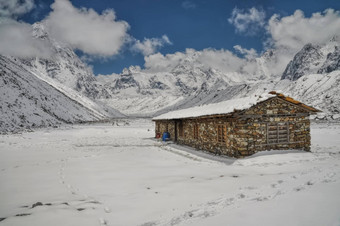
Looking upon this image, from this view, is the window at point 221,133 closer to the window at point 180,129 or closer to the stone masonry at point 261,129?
the stone masonry at point 261,129

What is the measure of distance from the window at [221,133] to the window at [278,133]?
2711 millimetres

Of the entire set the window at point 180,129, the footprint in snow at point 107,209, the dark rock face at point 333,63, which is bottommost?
the footprint in snow at point 107,209

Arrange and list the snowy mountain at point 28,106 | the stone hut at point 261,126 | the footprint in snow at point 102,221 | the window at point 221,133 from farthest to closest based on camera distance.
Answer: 1. the snowy mountain at point 28,106
2. the window at point 221,133
3. the stone hut at point 261,126
4. the footprint in snow at point 102,221

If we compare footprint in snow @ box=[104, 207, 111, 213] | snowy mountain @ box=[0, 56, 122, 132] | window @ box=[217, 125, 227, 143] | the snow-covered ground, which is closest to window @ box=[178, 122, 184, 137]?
window @ box=[217, 125, 227, 143]

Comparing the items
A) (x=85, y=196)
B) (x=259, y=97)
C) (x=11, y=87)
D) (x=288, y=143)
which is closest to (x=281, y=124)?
(x=288, y=143)

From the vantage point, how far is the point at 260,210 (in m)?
5.10

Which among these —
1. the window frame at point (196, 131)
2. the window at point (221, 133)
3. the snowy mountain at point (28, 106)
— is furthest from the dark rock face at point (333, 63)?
the window at point (221, 133)

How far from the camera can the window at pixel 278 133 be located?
1503 cm

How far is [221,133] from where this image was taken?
16203mm

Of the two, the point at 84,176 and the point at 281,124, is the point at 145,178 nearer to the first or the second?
the point at 84,176

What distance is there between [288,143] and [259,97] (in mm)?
3606

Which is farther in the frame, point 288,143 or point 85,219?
point 288,143

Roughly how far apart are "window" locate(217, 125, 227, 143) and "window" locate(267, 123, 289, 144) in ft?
8.90

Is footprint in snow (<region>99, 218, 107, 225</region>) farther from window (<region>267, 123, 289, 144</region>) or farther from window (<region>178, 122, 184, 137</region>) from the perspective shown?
window (<region>178, 122, 184, 137</region>)
